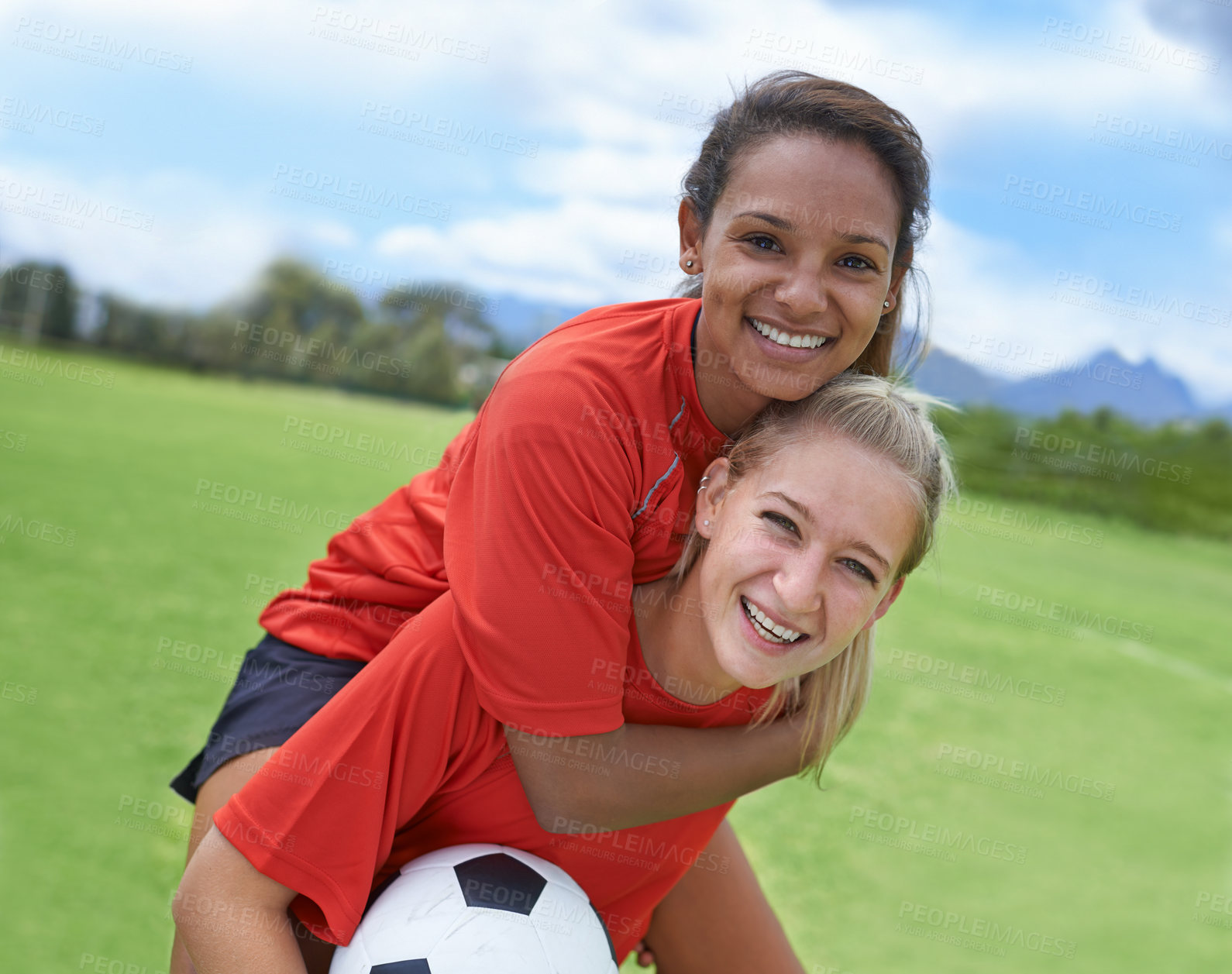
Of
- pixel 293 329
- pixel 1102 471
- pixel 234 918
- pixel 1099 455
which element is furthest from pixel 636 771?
pixel 293 329

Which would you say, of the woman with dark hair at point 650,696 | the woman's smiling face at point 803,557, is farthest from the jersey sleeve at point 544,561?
the woman's smiling face at point 803,557

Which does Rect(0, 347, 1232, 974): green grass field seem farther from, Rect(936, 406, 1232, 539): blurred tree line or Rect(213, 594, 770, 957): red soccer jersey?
Rect(936, 406, 1232, 539): blurred tree line

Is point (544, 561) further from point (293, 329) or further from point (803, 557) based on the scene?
point (293, 329)

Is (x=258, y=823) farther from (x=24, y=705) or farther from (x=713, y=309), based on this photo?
(x=24, y=705)

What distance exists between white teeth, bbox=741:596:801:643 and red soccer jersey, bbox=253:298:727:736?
0.24 metres

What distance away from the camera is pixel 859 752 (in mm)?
5707

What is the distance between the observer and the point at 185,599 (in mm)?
6184

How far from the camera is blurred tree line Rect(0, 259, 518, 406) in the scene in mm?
21609

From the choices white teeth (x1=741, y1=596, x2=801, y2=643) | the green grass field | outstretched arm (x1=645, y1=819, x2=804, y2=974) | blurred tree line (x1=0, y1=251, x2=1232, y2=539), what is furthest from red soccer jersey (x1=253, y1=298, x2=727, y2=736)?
blurred tree line (x1=0, y1=251, x2=1232, y2=539)

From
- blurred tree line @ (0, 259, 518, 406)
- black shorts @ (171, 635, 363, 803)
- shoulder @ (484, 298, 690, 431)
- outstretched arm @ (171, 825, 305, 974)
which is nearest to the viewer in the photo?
outstretched arm @ (171, 825, 305, 974)

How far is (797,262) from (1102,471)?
18.9m

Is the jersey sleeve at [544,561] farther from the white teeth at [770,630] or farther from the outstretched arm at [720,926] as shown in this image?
the outstretched arm at [720,926]

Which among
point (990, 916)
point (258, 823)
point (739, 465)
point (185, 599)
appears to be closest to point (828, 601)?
point (739, 465)

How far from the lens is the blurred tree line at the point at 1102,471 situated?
17.8 m
